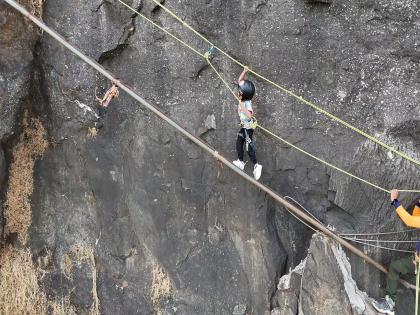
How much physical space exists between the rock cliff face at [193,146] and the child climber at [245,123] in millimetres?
384

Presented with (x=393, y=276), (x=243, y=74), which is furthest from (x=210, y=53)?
(x=393, y=276)

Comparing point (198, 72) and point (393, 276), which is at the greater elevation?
point (198, 72)

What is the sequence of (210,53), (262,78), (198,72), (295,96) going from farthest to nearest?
(198,72) < (210,53) < (262,78) < (295,96)

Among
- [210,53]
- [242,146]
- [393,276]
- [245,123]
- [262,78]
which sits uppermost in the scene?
[210,53]

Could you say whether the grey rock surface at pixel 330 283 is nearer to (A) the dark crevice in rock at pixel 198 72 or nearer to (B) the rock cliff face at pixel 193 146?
(B) the rock cliff face at pixel 193 146

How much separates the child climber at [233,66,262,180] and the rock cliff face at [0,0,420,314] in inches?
15.1

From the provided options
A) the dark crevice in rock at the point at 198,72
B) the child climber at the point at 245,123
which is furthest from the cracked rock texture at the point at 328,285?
the dark crevice in rock at the point at 198,72

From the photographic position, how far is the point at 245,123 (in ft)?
22.3

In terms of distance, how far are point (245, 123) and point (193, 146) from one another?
1.28 m

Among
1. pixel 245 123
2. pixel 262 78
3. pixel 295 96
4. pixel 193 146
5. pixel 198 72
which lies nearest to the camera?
pixel 295 96

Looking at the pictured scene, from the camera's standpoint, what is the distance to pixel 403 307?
734cm

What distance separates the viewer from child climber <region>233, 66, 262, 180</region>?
21.7 feet

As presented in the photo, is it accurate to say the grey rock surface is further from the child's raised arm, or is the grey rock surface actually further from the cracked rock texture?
the child's raised arm

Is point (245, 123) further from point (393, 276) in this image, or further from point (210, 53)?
point (393, 276)
